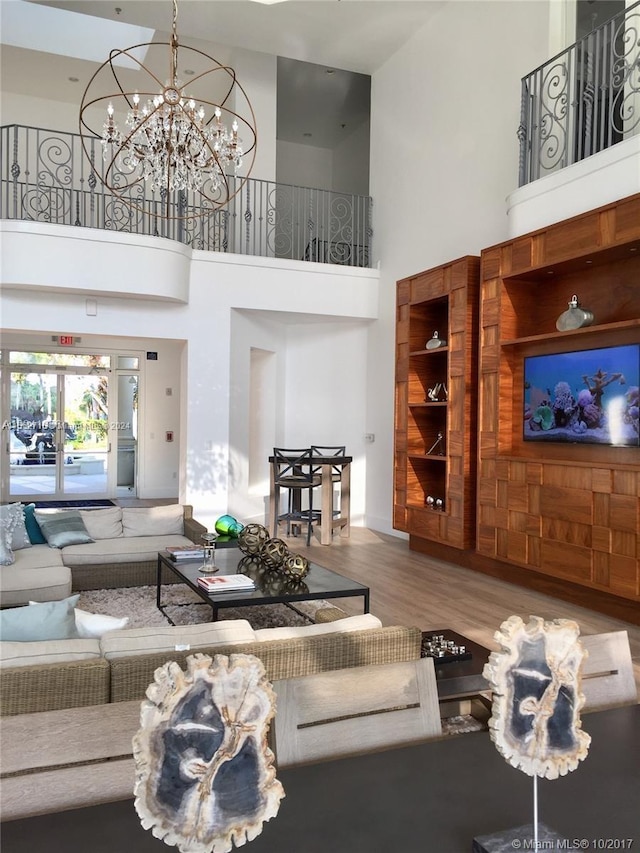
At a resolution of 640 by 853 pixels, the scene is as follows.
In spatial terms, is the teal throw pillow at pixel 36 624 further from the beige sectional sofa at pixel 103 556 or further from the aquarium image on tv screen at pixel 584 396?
the aquarium image on tv screen at pixel 584 396

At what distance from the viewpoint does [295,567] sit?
449 centimetres

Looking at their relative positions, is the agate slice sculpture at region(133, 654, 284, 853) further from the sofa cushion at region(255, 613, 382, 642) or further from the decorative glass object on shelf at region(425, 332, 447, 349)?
the decorative glass object on shelf at region(425, 332, 447, 349)

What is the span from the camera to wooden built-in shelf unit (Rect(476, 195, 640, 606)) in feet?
16.9

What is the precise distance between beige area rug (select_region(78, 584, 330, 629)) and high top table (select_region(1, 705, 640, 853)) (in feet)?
11.8

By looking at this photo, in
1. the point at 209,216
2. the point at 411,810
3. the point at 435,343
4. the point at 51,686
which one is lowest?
the point at 51,686

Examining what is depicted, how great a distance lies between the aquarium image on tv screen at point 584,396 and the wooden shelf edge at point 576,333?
151 mm

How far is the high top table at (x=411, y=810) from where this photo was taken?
112cm

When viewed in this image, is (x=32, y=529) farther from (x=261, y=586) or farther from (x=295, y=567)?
(x=295, y=567)

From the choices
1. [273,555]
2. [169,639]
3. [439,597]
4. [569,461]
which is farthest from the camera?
[439,597]

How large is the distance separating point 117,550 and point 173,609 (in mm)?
840

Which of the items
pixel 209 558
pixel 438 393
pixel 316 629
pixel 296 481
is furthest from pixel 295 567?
pixel 296 481

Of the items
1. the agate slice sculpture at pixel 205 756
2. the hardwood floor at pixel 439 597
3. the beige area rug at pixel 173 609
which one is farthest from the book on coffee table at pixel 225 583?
the agate slice sculpture at pixel 205 756

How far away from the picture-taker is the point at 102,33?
1024 cm

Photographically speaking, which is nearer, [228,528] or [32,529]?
[32,529]
